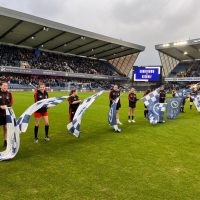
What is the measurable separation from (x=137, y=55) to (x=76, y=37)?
2824cm

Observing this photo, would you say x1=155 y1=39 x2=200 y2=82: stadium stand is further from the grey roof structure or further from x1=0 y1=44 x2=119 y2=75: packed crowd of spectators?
x1=0 y1=44 x2=119 y2=75: packed crowd of spectators

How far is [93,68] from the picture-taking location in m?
76.3

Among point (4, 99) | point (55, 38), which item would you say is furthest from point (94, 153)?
point (55, 38)

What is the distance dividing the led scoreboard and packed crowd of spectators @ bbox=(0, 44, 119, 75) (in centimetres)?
2312

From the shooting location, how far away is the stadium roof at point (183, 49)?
6308cm

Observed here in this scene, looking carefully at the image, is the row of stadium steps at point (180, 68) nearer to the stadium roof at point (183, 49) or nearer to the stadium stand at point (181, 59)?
the stadium stand at point (181, 59)

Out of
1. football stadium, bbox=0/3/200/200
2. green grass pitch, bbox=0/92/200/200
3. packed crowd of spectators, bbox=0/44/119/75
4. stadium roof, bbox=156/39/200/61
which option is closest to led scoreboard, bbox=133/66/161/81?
stadium roof, bbox=156/39/200/61

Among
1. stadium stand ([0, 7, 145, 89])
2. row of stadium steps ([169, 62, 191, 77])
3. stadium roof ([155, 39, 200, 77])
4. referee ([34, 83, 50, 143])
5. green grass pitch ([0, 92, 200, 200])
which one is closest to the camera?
green grass pitch ([0, 92, 200, 200])

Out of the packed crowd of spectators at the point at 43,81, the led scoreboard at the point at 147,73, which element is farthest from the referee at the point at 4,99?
the packed crowd of spectators at the point at 43,81

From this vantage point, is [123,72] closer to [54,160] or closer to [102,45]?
[102,45]

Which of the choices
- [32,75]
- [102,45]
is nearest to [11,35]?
[32,75]

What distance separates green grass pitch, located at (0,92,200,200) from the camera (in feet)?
18.0

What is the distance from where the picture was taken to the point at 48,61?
6525cm

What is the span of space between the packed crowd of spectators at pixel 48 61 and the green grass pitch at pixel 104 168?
158 feet
